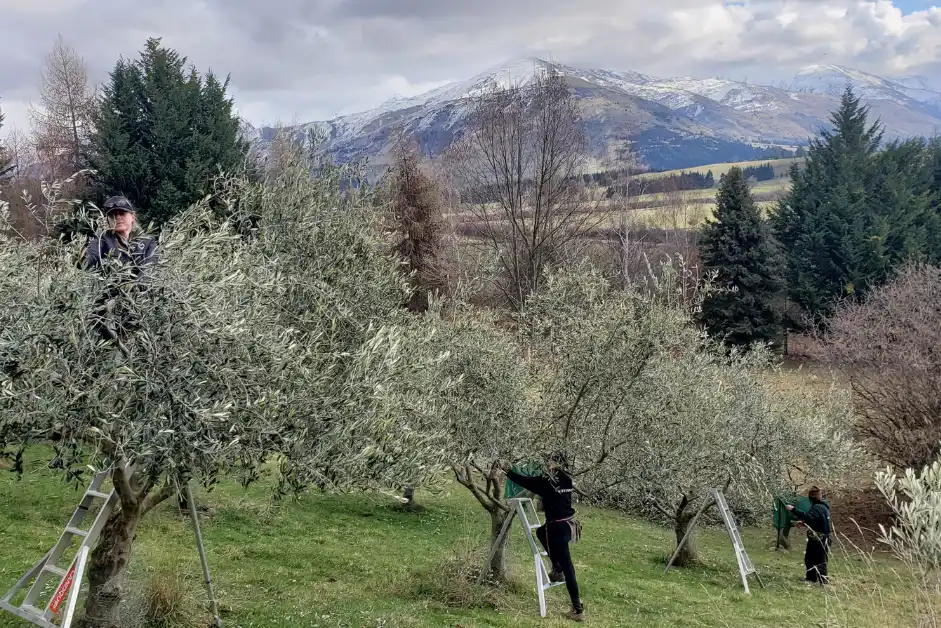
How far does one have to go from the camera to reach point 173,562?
10.9 meters

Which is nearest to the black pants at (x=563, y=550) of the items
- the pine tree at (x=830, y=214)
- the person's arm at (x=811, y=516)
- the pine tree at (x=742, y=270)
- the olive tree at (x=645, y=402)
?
the olive tree at (x=645, y=402)

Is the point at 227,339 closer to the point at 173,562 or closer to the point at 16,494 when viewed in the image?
the point at 173,562

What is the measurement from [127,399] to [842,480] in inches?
917

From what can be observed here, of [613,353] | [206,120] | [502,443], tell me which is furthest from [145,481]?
[206,120]

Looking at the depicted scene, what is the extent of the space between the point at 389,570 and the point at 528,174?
2220 centimetres

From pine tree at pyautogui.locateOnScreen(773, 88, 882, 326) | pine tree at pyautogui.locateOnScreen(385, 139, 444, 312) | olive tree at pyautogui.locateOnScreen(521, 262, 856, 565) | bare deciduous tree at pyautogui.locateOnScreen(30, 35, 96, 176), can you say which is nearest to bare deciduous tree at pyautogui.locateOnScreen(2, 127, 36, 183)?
bare deciduous tree at pyautogui.locateOnScreen(30, 35, 96, 176)

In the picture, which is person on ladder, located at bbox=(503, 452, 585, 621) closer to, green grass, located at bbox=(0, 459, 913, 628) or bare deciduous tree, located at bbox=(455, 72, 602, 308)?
green grass, located at bbox=(0, 459, 913, 628)

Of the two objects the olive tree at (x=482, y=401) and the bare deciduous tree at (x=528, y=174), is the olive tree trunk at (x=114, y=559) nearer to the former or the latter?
the olive tree at (x=482, y=401)

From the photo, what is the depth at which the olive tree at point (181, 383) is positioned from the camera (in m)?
6.02

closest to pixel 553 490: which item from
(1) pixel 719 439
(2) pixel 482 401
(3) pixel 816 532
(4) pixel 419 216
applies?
(2) pixel 482 401

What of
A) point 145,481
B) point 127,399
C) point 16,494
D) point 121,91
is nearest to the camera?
point 127,399

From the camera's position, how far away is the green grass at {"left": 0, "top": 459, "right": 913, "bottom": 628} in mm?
10484

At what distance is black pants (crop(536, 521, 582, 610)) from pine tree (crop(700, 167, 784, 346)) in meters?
36.2

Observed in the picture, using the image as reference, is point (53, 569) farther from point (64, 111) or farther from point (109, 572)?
point (64, 111)
